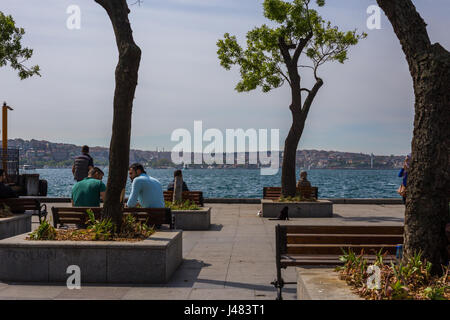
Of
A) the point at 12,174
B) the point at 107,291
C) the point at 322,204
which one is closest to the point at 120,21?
the point at 107,291

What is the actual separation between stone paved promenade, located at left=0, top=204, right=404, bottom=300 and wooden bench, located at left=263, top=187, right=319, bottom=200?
4.70 m

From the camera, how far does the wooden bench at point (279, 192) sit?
61.5 feet

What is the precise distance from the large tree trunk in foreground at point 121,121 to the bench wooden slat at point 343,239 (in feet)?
9.42

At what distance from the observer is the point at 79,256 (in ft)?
24.7

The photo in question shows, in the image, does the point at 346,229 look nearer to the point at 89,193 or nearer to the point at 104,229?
the point at 104,229

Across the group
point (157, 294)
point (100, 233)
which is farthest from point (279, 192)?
point (157, 294)

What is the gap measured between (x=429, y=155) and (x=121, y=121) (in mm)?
4487

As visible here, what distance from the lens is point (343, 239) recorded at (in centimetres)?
670

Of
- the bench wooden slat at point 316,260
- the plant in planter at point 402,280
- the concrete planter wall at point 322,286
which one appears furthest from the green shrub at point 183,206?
the plant in planter at point 402,280

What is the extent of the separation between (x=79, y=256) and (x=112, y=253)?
A: 44 cm

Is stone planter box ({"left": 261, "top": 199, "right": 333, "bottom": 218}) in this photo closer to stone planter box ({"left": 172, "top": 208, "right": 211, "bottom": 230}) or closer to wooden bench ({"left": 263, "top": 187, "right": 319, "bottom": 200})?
wooden bench ({"left": 263, "top": 187, "right": 319, "bottom": 200})

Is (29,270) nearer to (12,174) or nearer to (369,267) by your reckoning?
(369,267)

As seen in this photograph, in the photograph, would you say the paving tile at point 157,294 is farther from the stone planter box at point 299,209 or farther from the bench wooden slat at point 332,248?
the stone planter box at point 299,209
